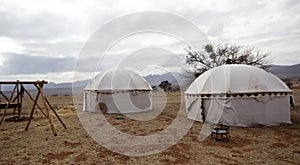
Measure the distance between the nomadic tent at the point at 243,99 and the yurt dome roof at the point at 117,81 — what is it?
6.42 m

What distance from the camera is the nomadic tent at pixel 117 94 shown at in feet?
51.1

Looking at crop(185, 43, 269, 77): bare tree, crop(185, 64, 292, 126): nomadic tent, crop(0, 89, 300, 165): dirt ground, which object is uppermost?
crop(185, 43, 269, 77): bare tree

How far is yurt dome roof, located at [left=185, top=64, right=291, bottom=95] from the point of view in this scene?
32.8 feet

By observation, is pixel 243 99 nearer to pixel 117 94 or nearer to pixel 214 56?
pixel 117 94

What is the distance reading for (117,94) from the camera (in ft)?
51.1

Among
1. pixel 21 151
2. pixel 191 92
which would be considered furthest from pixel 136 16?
pixel 21 151

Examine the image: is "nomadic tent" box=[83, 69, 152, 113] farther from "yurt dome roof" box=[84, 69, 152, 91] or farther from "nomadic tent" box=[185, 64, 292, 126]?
"nomadic tent" box=[185, 64, 292, 126]

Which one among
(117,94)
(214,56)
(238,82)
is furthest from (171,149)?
(214,56)

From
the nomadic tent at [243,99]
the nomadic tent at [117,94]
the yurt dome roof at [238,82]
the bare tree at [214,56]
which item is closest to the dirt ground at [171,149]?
the nomadic tent at [243,99]

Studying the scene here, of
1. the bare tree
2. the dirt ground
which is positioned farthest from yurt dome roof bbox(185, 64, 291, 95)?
the bare tree

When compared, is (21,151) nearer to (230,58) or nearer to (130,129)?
(130,129)

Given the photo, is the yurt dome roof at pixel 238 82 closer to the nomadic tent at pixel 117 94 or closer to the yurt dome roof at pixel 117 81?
the nomadic tent at pixel 117 94

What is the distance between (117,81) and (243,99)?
9238 mm

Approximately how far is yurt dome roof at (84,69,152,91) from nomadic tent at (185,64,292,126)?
21.0 ft
